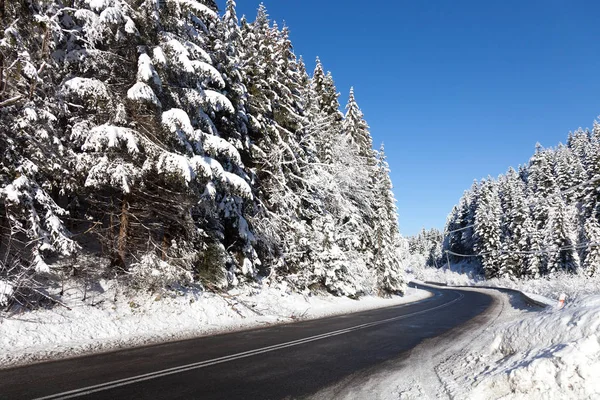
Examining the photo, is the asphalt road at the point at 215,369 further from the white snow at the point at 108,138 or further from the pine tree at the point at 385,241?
the pine tree at the point at 385,241

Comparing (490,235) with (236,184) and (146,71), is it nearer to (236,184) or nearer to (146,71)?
(236,184)

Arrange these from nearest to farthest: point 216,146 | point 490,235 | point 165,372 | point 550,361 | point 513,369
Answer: point 550,361
point 513,369
point 165,372
point 216,146
point 490,235

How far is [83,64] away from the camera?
12.1 metres

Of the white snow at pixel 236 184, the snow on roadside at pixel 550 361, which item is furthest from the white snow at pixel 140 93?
the snow on roadside at pixel 550 361

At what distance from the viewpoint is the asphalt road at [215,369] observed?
5.57m

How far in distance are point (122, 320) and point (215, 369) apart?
5.28 meters

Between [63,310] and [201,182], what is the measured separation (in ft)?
18.5

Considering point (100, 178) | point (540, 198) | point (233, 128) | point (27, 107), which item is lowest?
point (100, 178)

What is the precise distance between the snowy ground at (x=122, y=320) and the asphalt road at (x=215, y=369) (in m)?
1.08

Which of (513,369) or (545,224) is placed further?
(545,224)

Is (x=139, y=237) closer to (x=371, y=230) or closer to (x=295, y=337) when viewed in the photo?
(x=295, y=337)

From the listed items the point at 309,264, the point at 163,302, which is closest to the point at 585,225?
the point at 309,264

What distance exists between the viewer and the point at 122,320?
1077cm

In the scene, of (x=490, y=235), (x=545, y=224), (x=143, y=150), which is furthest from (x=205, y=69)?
(x=490, y=235)
